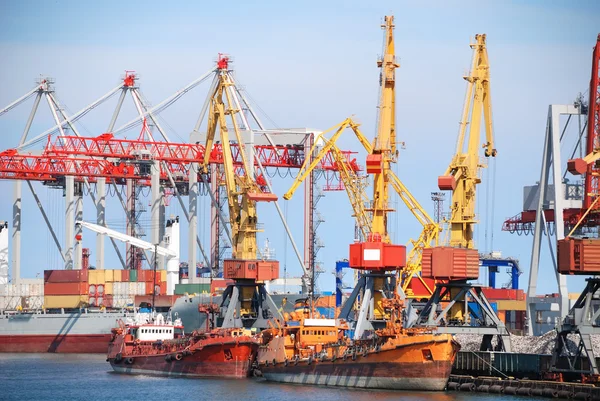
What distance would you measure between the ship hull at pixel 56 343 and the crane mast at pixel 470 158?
187 feet

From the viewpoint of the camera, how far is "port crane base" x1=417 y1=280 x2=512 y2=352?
3344 inches

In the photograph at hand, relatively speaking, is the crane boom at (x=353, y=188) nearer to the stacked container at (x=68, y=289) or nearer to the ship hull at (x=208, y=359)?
the ship hull at (x=208, y=359)

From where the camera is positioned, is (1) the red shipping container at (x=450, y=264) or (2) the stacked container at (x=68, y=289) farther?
(2) the stacked container at (x=68, y=289)

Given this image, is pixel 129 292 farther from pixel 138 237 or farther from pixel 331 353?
pixel 331 353

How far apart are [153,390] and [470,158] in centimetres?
2570

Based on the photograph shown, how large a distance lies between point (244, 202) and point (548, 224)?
78.2 ft

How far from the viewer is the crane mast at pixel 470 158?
87.2 meters

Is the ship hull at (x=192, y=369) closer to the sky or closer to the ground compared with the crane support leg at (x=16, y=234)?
closer to the ground

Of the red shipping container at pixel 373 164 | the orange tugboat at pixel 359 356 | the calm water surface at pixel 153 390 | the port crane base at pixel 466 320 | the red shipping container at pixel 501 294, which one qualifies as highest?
the red shipping container at pixel 373 164

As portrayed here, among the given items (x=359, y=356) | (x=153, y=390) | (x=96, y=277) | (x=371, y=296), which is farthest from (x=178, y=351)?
(x=96, y=277)

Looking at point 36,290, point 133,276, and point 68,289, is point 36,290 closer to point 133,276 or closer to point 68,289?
point 68,289

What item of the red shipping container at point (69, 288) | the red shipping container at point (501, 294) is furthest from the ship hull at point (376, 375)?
the red shipping container at point (69, 288)

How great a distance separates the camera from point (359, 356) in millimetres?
79938

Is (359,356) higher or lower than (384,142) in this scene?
lower
